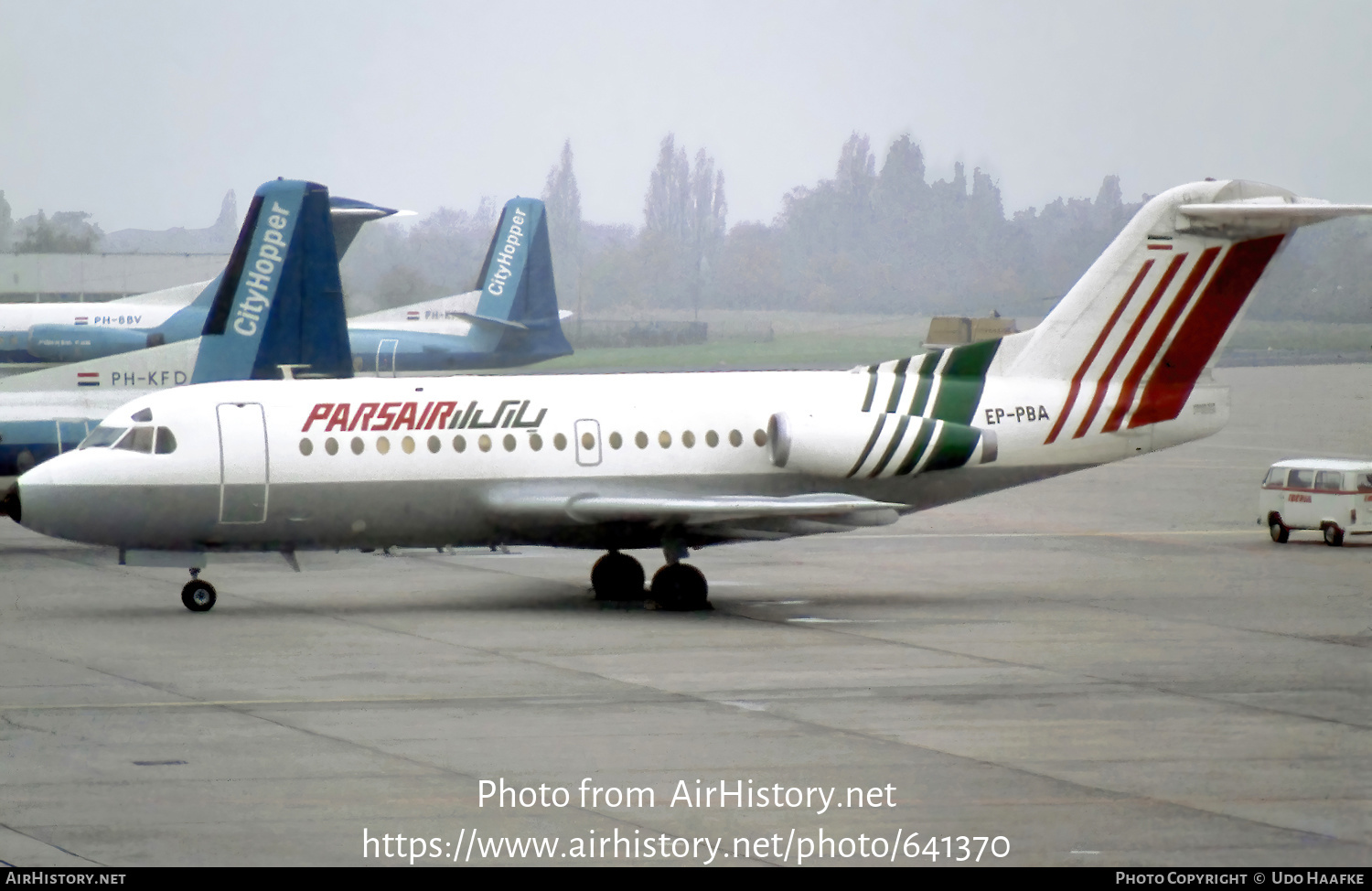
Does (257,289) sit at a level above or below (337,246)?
below

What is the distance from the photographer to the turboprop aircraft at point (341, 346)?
29500 millimetres

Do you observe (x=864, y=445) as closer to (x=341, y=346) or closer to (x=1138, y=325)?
(x=1138, y=325)

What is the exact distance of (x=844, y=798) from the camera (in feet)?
41.6

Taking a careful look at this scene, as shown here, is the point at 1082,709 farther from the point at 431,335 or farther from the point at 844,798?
the point at 431,335

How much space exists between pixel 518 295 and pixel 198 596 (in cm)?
3189

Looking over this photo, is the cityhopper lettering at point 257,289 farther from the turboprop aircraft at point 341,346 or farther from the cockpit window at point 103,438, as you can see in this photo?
the cockpit window at point 103,438

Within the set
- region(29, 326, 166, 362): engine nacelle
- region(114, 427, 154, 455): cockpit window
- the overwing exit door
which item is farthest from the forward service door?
region(29, 326, 166, 362): engine nacelle

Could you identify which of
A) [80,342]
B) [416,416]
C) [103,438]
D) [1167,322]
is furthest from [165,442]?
[80,342]

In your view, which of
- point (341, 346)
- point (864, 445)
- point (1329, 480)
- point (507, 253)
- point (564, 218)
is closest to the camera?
point (864, 445)

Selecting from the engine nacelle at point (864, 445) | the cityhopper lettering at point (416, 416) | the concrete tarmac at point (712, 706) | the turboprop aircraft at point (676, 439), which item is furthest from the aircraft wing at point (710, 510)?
the concrete tarmac at point (712, 706)

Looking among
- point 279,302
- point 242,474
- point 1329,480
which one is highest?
point 279,302

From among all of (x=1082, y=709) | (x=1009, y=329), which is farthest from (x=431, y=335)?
(x=1082, y=709)

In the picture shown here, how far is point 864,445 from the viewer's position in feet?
78.8

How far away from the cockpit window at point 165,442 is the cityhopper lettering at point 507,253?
104 feet
